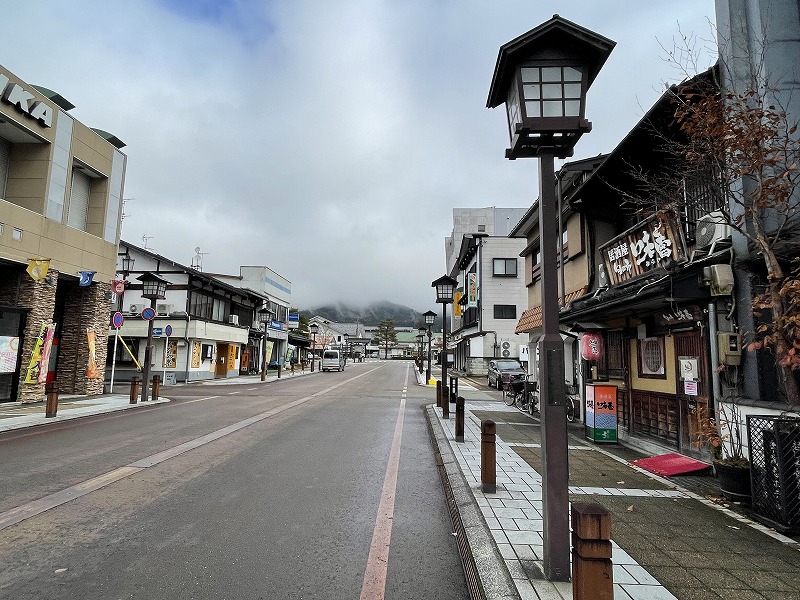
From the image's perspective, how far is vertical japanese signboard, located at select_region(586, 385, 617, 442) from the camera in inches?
411

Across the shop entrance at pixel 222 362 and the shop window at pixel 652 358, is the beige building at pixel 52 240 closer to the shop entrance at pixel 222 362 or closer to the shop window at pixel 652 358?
the shop entrance at pixel 222 362

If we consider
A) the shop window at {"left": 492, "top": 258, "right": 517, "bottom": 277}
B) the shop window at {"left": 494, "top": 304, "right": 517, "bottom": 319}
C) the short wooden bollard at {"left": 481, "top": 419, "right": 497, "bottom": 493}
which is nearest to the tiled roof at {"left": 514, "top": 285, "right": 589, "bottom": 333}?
the short wooden bollard at {"left": 481, "top": 419, "right": 497, "bottom": 493}

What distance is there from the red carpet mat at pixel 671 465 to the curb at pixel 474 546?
3.25m

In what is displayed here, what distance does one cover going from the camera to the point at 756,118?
528cm

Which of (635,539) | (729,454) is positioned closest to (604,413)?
(729,454)

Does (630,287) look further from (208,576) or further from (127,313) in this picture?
(127,313)

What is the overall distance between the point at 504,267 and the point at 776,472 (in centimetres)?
3708

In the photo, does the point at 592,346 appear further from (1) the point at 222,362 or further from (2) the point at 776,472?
(1) the point at 222,362

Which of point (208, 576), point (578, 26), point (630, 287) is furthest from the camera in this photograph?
point (630, 287)

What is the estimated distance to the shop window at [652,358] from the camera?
9.64 meters

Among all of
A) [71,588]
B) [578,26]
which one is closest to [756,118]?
[578,26]

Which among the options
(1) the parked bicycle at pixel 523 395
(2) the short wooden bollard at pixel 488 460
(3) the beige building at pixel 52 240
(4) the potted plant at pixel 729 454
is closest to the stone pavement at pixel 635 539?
(2) the short wooden bollard at pixel 488 460

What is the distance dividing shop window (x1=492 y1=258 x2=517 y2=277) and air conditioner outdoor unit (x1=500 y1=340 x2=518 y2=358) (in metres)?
6.01

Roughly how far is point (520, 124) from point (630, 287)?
5953 mm
